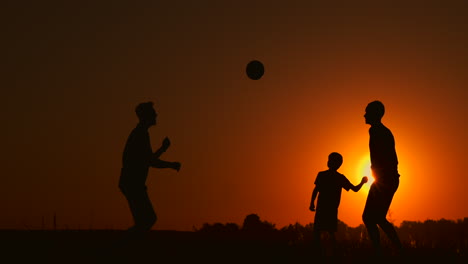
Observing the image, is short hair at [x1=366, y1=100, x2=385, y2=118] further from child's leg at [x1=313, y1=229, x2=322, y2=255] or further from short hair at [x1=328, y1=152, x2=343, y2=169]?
child's leg at [x1=313, y1=229, x2=322, y2=255]

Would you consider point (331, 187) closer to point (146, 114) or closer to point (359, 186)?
point (359, 186)

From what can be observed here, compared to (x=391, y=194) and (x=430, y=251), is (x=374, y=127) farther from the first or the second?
(x=430, y=251)

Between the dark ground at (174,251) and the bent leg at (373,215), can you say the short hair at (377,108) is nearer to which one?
the bent leg at (373,215)

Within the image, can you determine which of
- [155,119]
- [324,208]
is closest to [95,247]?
[155,119]

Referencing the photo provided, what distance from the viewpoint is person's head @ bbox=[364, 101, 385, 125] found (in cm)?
1231

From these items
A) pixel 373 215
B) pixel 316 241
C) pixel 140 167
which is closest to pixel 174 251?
pixel 140 167

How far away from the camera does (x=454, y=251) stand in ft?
44.1

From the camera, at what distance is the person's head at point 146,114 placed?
37.9 ft

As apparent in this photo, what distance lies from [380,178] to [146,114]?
11.9 ft

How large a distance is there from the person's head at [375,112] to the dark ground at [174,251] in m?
2.12

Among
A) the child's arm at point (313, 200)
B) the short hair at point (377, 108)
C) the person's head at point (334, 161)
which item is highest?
the short hair at point (377, 108)

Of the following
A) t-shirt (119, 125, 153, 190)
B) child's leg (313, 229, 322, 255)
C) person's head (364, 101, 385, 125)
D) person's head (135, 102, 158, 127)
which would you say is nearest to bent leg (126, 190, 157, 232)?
t-shirt (119, 125, 153, 190)

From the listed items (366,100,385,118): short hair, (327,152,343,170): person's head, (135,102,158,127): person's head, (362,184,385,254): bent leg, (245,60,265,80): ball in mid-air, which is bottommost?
(362,184,385,254): bent leg

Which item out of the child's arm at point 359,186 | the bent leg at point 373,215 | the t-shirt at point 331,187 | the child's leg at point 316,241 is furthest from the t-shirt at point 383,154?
the t-shirt at point 331,187
